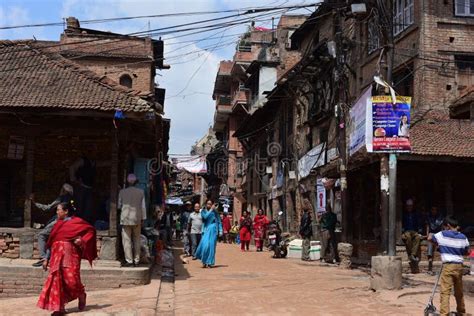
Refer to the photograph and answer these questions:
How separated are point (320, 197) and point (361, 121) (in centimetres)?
1230

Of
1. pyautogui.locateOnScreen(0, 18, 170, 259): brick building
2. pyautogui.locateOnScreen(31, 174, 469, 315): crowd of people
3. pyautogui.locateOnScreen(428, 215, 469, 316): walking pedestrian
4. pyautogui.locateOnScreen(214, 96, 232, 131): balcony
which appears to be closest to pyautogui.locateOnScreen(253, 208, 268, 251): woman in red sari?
pyautogui.locateOnScreen(31, 174, 469, 315): crowd of people

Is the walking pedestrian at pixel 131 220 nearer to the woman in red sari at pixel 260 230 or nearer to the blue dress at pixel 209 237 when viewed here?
the blue dress at pixel 209 237

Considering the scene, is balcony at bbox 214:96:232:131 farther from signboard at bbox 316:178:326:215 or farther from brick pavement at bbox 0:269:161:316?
brick pavement at bbox 0:269:161:316

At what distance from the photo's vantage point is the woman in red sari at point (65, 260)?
869 cm

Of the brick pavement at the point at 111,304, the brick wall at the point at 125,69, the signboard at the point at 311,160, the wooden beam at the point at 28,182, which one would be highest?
the brick wall at the point at 125,69

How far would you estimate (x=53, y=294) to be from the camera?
8672mm

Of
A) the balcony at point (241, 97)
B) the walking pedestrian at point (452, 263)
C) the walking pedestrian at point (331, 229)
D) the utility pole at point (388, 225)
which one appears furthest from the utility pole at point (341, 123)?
the balcony at point (241, 97)

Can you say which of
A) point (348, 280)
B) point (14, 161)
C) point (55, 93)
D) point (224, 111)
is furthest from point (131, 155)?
point (224, 111)

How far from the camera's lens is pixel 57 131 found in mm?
12617

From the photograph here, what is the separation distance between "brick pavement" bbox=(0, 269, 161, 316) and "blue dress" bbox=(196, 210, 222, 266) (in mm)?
4596

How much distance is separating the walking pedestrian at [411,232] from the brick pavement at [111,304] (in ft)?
23.0

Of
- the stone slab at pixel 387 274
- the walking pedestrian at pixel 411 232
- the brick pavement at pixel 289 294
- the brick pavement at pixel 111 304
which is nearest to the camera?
the brick pavement at pixel 111 304

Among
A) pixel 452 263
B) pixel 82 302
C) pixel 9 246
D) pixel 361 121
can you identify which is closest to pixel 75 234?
pixel 82 302

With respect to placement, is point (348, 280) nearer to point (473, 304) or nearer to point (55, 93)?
point (473, 304)
